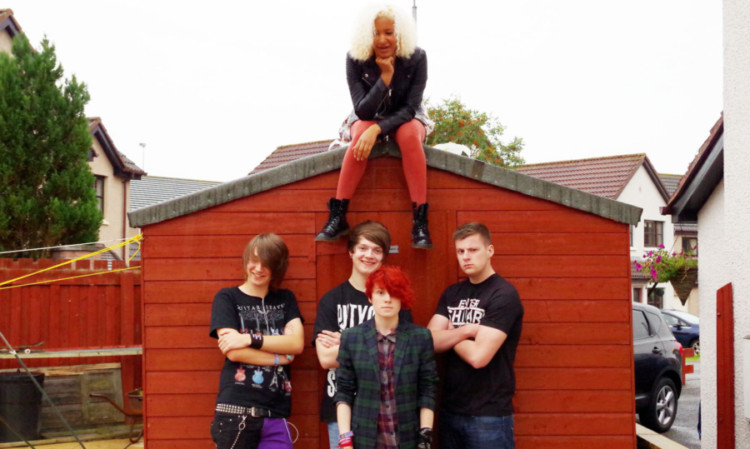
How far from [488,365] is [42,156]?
42.0 feet

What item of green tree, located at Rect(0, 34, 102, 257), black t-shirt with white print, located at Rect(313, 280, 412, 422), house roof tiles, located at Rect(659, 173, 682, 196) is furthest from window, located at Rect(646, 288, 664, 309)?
black t-shirt with white print, located at Rect(313, 280, 412, 422)

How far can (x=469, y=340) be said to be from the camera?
3914 millimetres

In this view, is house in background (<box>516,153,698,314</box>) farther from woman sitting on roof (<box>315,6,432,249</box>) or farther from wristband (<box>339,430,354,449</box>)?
wristband (<box>339,430,354,449</box>)

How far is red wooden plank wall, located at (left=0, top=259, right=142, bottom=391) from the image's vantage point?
28.9ft

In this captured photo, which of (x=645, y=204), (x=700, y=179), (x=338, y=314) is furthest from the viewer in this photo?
(x=645, y=204)

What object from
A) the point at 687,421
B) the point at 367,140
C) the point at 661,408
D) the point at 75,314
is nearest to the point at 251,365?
the point at 367,140

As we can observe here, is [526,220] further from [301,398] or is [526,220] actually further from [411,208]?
[301,398]

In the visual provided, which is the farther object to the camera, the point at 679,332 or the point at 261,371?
the point at 679,332

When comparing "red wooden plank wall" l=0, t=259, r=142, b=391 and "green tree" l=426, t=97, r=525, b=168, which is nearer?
"red wooden plank wall" l=0, t=259, r=142, b=391

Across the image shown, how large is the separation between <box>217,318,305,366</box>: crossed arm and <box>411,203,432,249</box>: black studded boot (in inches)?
34.7

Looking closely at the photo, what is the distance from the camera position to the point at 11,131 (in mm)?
14164

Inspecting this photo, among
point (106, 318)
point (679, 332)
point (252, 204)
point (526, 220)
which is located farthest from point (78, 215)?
point (679, 332)

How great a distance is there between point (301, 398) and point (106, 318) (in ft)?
17.1

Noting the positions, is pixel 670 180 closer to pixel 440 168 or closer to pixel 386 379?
pixel 440 168
